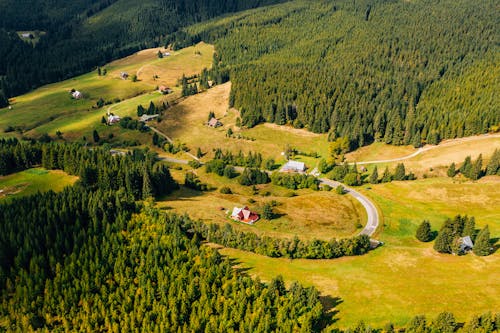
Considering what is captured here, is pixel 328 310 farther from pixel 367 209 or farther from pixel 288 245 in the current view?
pixel 367 209

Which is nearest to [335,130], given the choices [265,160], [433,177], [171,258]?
[265,160]

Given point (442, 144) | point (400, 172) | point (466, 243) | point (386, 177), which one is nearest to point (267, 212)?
point (466, 243)

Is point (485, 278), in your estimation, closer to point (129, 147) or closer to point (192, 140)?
point (192, 140)

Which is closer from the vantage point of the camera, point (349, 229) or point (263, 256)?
point (263, 256)

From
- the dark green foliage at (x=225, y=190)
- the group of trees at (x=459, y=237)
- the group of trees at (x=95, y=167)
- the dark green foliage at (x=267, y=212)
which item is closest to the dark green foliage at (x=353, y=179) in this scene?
the dark green foliage at (x=267, y=212)

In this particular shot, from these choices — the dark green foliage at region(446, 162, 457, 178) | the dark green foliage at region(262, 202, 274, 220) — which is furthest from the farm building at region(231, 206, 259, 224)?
the dark green foliage at region(446, 162, 457, 178)

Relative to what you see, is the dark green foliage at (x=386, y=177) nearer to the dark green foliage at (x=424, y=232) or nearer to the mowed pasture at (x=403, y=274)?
the mowed pasture at (x=403, y=274)

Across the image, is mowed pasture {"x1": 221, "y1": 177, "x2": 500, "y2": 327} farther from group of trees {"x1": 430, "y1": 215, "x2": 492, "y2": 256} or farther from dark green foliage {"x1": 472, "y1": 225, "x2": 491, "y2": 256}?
group of trees {"x1": 430, "y1": 215, "x2": 492, "y2": 256}
